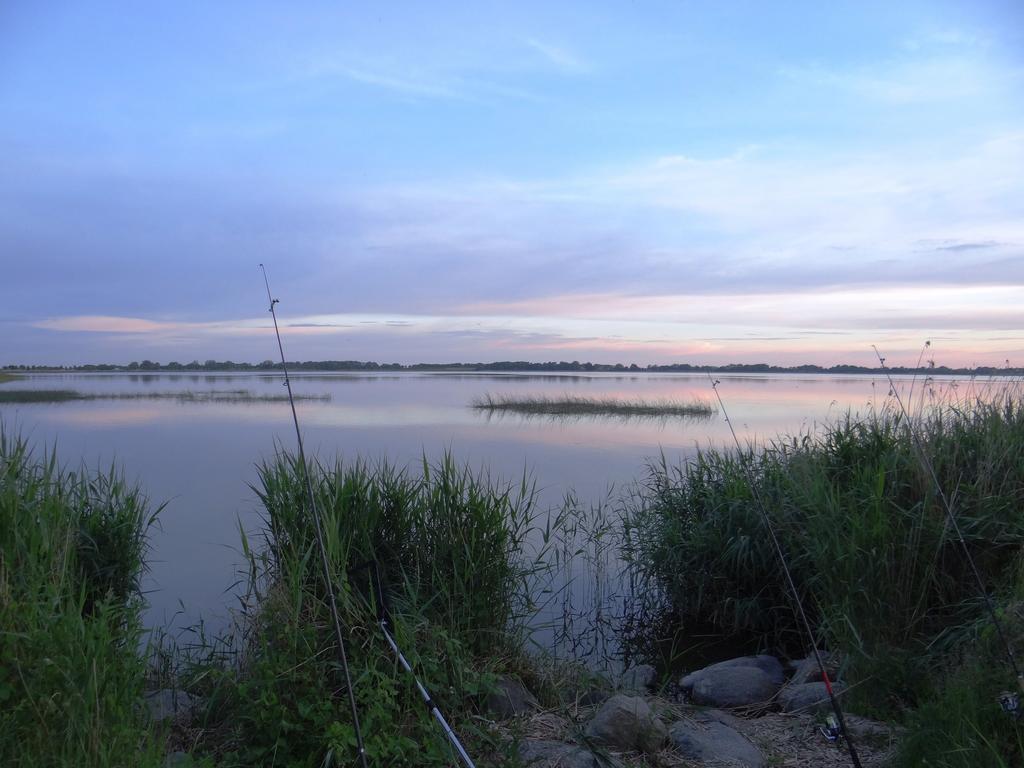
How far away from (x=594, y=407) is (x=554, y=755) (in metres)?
26.4

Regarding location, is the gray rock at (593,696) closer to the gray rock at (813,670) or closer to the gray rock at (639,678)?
the gray rock at (639,678)

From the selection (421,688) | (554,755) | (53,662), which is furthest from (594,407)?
(53,662)

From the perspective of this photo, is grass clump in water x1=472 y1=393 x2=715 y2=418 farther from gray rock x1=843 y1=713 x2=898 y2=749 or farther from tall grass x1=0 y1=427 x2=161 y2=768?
tall grass x1=0 y1=427 x2=161 y2=768

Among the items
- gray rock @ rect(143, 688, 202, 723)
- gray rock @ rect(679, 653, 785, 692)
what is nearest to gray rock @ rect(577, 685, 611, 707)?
gray rock @ rect(679, 653, 785, 692)

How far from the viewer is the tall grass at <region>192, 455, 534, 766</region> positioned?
3.74m

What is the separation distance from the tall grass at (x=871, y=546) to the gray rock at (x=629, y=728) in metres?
1.50

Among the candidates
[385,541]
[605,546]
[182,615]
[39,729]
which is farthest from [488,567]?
[605,546]

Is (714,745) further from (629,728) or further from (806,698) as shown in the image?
(806,698)

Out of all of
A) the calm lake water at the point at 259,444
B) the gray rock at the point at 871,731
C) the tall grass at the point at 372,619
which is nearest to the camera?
the tall grass at the point at 372,619

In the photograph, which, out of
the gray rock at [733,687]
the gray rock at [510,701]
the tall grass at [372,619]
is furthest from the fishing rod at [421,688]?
the gray rock at [733,687]

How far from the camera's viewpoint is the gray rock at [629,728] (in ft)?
13.5

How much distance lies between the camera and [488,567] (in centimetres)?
546

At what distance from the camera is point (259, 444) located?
61.0 feet

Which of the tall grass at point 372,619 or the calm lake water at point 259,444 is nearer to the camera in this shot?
the tall grass at point 372,619
